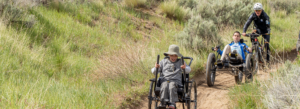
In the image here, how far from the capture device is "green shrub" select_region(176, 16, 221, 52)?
9297 millimetres

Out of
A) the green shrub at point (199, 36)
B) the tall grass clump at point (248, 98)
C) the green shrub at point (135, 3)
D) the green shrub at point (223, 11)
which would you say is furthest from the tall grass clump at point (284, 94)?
the green shrub at point (135, 3)

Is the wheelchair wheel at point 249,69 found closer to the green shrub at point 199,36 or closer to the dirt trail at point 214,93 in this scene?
the dirt trail at point 214,93

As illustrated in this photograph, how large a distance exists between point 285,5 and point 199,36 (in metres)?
10.6

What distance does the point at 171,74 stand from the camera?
488 cm

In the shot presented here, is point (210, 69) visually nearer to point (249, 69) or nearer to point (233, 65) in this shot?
point (233, 65)

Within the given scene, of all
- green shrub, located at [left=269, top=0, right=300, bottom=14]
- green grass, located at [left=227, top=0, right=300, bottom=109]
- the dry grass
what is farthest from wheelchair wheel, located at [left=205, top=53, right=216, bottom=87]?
green shrub, located at [left=269, top=0, right=300, bottom=14]

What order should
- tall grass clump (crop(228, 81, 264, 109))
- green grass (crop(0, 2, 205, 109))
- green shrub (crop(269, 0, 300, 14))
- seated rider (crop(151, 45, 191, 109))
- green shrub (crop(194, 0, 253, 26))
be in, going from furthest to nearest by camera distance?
green shrub (crop(269, 0, 300, 14)), green shrub (crop(194, 0, 253, 26)), green grass (crop(0, 2, 205, 109)), tall grass clump (crop(228, 81, 264, 109)), seated rider (crop(151, 45, 191, 109))

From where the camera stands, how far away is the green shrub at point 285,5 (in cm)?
1734

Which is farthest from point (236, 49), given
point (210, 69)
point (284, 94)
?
point (284, 94)

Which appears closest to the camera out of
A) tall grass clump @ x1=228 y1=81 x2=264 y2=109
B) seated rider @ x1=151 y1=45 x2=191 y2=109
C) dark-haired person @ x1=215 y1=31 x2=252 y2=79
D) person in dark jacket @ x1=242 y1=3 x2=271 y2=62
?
seated rider @ x1=151 y1=45 x2=191 y2=109

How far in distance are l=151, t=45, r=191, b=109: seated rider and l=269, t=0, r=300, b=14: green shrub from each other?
1460 centimetres

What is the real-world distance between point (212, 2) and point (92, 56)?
8.01 metres

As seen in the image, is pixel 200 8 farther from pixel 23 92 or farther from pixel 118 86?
pixel 23 92

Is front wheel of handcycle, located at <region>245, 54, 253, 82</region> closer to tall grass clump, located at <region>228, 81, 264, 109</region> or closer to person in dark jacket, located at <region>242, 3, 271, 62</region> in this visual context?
tall grass clump, located at <region>228, 81, 264, 109</region>
